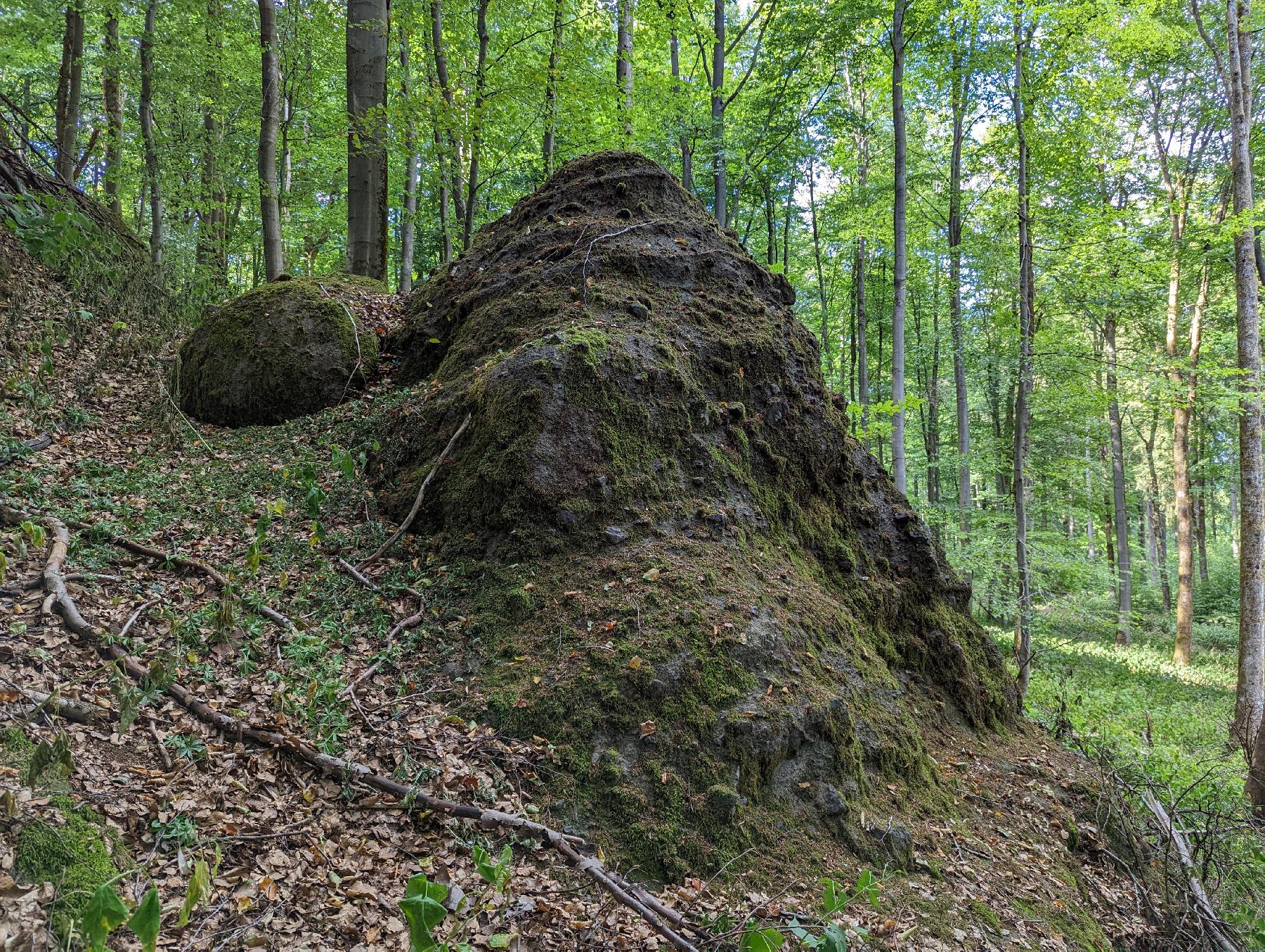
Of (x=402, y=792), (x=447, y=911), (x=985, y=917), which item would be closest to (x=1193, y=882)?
(x=985, y=917)

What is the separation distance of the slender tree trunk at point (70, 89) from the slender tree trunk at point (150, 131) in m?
0.89

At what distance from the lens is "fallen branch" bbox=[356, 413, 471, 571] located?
4.80 m

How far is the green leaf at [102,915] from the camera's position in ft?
5.65

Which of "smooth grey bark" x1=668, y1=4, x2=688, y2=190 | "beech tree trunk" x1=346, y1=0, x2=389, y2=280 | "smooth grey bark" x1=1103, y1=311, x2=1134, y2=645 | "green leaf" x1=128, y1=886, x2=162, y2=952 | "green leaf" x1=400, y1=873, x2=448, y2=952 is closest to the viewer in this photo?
"green leaf" x1=128, y1=886, x2=162, y2=952

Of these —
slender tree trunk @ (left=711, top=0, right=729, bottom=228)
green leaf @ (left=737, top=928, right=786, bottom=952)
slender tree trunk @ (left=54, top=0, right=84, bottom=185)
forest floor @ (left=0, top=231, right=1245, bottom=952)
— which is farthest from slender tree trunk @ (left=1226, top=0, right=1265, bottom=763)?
slender tree trunk @ (left=54, top=0, right=84, bottom=185)

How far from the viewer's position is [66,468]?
4.98m

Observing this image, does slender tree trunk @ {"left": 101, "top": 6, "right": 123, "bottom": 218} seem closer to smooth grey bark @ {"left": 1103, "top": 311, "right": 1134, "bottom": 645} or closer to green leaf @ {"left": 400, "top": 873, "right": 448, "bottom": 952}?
green leaf @ {"left": 400, "top": 873, "right": 448, "bottom": 952}

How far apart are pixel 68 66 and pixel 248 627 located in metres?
12.6

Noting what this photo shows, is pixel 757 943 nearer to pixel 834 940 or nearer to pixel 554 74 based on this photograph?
pixel 834 940

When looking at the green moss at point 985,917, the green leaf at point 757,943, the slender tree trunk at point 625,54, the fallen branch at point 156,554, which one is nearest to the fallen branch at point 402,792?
the green leaf at point 757,943

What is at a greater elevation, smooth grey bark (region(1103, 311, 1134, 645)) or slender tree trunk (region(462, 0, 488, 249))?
slender tree trunk (region(462, 0, 488, 249))

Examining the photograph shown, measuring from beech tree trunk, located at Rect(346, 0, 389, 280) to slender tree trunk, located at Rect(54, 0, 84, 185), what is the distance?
502cm

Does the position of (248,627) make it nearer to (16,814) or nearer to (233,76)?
(16,814)

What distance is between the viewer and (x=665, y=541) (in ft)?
15.3
